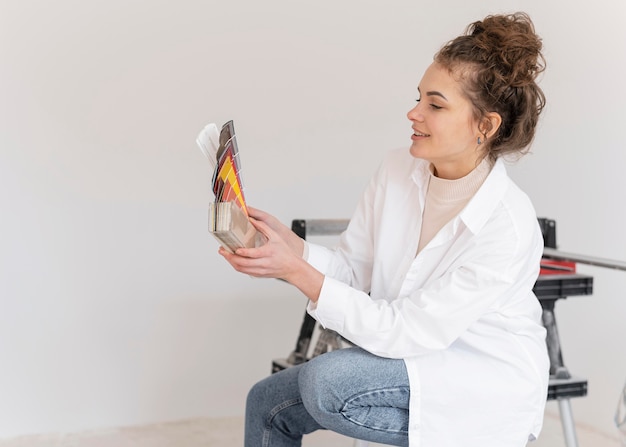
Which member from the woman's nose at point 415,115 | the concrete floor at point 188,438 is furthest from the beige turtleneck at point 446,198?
the concrete floor at point 188,438

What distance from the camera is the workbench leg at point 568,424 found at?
7.07ft

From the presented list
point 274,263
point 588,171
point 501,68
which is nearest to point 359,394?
point 274,263

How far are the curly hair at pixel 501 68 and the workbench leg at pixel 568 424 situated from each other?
0.82 metres

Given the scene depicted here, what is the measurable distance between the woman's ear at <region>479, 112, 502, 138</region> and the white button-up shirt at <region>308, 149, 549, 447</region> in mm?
64

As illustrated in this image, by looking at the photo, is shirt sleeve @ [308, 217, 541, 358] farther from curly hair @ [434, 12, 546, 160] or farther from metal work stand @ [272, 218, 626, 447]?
metal work stand @ [272, 218, 626, 447]

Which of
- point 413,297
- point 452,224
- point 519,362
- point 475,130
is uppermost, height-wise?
point 475,130

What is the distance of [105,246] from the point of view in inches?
109

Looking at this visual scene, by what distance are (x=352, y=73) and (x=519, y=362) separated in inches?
65.3

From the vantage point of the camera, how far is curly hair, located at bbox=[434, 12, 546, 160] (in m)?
1.61

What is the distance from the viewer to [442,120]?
163 centimetres

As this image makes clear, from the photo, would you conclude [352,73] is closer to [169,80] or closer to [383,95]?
[383,95]

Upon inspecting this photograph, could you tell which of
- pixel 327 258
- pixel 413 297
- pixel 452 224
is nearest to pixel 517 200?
pixel 452 224

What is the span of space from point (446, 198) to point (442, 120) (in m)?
0.16

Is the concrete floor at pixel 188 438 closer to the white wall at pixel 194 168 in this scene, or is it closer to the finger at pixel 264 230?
the white wall at pixel 194 168
